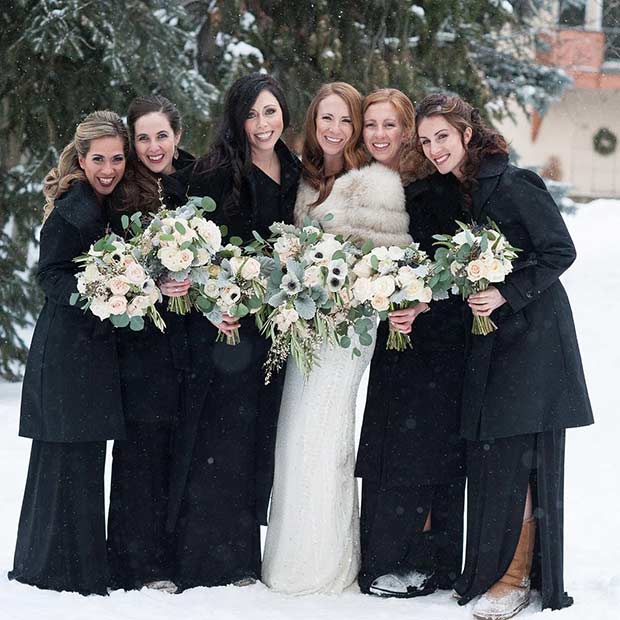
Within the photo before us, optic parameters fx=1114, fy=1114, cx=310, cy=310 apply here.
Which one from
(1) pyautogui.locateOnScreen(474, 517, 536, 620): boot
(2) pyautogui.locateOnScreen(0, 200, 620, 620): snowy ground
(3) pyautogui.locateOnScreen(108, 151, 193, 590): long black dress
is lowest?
(2) pyautogui.locateOnScreen(0, 200, 620, 620): snowy ground

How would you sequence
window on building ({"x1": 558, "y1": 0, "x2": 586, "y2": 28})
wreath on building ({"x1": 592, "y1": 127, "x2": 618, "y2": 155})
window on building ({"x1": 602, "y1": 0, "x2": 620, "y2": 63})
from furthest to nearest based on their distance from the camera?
wreath on building ({"x1": 592, "y1": 127, "x2": 618, "y2": 155}), window on building ({"x1": 558, "y1": 0, "x2": 586, "y2": 28}), window on building ({"x1": 602, "y1": 0, "x2": 620, "y2": 63})

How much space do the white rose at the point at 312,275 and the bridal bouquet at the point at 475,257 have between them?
0.49m

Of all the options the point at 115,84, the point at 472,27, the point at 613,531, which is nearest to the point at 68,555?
the point at 613,531

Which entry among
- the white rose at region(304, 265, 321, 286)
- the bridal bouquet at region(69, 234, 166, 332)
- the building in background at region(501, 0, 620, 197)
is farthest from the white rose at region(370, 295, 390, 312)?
the building in background at region(501, 0, 620, 197)

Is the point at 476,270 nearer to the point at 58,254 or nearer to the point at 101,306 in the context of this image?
the point at 101,306

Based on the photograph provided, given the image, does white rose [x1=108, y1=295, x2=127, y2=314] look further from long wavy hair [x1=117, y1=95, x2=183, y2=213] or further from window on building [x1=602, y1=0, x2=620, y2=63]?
window on building [x1=602, y1=0, x2=620, y2=63]

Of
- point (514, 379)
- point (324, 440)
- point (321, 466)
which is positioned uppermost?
point (514, 379)

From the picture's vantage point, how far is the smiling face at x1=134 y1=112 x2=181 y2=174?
490 cm

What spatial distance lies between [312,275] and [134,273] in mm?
720

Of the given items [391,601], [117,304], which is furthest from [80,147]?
[391,601]

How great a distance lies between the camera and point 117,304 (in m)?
4.38

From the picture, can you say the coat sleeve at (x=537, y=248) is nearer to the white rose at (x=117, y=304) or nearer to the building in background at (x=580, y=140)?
the white rose at (x=117, y=304)

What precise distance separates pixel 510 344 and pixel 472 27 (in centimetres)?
605

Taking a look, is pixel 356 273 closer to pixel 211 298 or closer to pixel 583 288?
pixel 211 298
